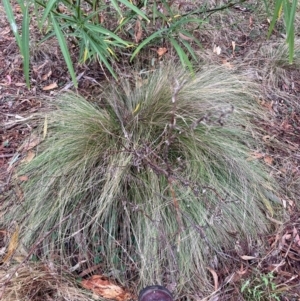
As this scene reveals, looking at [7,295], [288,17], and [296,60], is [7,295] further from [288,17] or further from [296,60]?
[296,60]

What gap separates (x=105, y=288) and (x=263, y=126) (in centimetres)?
118

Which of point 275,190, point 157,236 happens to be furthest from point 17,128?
point 275,190

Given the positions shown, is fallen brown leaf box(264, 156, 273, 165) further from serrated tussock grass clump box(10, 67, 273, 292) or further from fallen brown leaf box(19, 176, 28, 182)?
fallen brown leaf box(19, 176, 28, 182)

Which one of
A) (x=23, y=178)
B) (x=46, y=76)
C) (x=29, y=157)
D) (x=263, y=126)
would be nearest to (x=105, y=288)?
(x=23, y=178)

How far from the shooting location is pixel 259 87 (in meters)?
2.35

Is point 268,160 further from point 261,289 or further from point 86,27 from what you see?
point 86,27

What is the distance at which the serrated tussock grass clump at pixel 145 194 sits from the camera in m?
1.55

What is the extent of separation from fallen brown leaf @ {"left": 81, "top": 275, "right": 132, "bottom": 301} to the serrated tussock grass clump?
46mm

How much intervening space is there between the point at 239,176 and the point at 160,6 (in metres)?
1.26

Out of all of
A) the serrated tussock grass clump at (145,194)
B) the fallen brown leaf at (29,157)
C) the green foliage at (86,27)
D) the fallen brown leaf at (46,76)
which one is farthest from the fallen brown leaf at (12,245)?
the fallen brown leaf at (46,76)

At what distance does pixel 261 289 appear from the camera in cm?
156

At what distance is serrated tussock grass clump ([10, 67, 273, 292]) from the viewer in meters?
1.55

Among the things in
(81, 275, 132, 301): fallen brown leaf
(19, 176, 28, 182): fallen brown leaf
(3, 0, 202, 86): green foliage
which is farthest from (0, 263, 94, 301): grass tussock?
(3, 0, 202, 86): green foliage

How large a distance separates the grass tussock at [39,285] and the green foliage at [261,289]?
1.91 feet
